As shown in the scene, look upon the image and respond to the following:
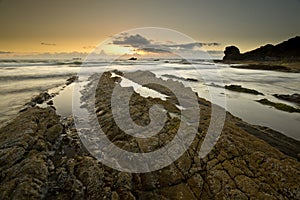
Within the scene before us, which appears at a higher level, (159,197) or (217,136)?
(217,136)

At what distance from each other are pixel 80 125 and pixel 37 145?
3357mm

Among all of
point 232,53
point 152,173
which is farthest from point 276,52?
point 152,173

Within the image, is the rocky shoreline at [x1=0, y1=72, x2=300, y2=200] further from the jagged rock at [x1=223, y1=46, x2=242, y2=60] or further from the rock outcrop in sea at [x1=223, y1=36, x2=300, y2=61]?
the jagged rock at [x1=223, y1=46, x2=242, y2=60]

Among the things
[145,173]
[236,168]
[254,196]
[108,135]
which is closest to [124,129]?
[108,135]

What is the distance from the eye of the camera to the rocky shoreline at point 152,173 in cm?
603

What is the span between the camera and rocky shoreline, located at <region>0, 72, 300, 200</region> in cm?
603

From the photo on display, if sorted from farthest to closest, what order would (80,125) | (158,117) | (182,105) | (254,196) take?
(182,105), (80,125), (158,117), (254,196)

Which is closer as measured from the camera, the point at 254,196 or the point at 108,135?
the point at 254,196

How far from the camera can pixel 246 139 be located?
→ 8.69m

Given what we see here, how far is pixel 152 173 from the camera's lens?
22.5 ft

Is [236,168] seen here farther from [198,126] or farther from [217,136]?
[198,126]

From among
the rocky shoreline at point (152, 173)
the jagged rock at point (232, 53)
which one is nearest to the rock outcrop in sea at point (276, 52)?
the jagged rock at point (232, 53)

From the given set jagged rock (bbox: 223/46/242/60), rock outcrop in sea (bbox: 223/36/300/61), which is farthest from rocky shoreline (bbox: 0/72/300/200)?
jagged rock (bbox: 223/46/242/60)

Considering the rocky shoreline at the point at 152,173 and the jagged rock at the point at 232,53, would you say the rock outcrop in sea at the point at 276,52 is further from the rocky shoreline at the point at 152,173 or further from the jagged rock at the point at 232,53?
the rocky shoreline at the point at 152,173
